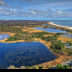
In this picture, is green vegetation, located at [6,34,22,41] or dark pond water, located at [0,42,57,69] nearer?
dark pond water, located at [0,42,57,69]

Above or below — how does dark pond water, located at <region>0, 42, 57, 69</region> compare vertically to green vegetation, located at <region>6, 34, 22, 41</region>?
below

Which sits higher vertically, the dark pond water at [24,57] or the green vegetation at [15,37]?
the green vegetation at [15,37]

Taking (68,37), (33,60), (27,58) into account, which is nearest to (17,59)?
(27,58)

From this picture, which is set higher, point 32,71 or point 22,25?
point 22,25

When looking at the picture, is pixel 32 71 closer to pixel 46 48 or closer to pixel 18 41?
pixel 46 48

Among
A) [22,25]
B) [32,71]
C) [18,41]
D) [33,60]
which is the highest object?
[22,25]

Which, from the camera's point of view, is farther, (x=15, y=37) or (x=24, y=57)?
(x=15, y=37)

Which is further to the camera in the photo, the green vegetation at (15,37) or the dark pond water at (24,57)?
the green vegetation at (15,37)

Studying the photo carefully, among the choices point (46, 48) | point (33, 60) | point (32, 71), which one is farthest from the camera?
point (46, 48)

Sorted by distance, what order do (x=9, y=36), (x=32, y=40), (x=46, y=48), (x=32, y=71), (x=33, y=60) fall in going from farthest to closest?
(x=9, y=36)
(x=32, y=40)
(x=46, y=48)
(x=33, y=60)
(x=32, y=71)

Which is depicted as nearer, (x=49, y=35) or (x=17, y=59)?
(x=17, y=59)

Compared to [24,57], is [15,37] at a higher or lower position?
higher
